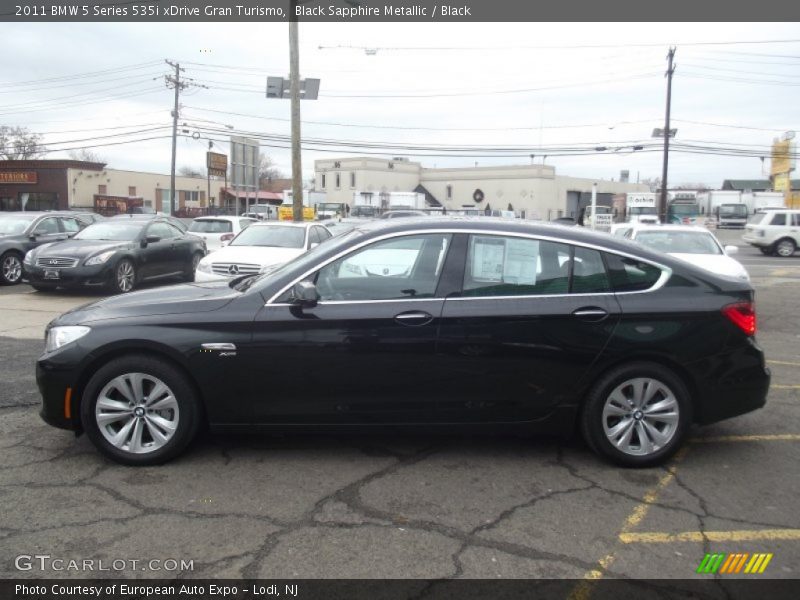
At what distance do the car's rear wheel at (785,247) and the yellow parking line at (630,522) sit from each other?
87.0 feet

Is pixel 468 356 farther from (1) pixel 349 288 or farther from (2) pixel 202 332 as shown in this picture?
(2) pixel 202 332

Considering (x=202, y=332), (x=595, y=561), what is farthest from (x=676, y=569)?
(x=202, y=332)

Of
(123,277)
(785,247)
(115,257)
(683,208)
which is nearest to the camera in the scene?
(115,257)

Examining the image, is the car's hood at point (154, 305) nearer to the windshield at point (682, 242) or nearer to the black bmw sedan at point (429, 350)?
the black bmw sedan at point (429, 350)

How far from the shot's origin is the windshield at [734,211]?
175 feet

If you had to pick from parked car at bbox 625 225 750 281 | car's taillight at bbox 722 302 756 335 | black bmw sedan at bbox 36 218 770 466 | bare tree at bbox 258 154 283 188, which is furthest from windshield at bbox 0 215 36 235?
bare tree at bbox 258 154 283 188

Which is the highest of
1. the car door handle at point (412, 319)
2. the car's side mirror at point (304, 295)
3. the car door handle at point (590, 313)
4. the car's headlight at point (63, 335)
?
the car's side mirror at point (304, 295)

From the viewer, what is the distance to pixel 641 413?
4383 millimetres

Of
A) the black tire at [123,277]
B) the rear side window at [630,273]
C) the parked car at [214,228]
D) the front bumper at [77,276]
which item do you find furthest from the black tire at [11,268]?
the rear side window at [630,273]

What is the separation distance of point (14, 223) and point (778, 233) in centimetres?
2711

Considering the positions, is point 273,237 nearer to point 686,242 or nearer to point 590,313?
point 686,242

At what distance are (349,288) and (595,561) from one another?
2.18 m

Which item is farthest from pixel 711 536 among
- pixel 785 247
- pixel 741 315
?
pixel 785 247
